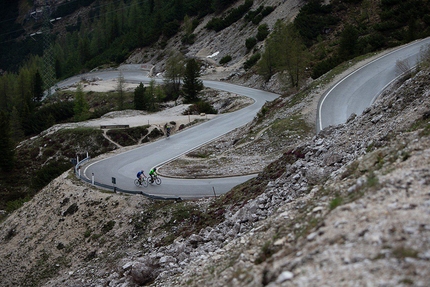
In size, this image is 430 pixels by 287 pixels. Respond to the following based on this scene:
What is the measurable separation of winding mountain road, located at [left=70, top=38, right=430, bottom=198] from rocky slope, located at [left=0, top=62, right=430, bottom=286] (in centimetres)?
240

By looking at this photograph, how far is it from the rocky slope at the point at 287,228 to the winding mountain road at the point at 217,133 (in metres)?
2.40

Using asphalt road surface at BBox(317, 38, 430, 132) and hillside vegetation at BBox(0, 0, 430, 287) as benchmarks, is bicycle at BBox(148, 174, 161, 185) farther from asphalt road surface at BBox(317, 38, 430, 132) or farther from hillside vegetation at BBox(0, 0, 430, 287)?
asphalt road surface at BBox(317, 38, 430, 132)

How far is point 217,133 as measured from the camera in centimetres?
3672

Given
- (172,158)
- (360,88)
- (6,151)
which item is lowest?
(6,151)

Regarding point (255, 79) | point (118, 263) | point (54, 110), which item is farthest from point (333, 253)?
point (54, 110)

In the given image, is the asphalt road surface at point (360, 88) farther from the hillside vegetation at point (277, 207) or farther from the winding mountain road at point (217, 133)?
the hillside vegetation at point (277, 207)

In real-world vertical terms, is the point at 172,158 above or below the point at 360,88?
below

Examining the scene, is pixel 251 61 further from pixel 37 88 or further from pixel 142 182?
pixel 37 88

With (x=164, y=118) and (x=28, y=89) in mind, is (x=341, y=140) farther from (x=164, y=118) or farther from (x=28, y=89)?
(x=28, y=89)

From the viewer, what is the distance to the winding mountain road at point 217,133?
2311 cm

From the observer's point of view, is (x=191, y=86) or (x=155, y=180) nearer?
(x=155, y=180)

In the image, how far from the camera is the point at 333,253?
620 centimetres

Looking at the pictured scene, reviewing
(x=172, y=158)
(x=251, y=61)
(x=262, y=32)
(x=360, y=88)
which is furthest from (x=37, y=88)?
(x=360, y=88)

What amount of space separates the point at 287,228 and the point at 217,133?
28.2m
